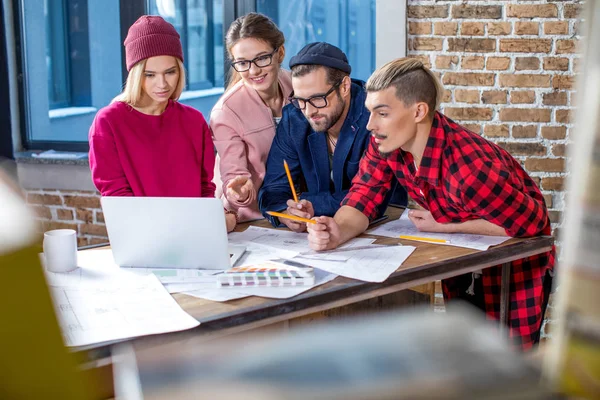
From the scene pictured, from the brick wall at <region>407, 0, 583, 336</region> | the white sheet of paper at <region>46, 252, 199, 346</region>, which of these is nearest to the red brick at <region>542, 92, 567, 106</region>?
the brick wall at <region>407, 0, 583, 336</region>

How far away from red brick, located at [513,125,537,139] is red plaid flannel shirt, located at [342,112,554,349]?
0.80 m

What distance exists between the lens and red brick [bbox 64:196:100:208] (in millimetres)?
3730

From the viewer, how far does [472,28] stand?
9.55ft

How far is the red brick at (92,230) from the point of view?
12.4 ft

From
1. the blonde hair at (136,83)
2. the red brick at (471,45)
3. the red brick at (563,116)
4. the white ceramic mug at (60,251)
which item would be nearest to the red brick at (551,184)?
the red brick at (563,116)

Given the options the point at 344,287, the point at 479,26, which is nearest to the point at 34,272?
the point at 344,287

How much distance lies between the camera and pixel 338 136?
7.88ft

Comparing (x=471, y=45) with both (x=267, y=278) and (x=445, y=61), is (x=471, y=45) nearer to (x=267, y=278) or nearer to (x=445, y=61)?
(x=445, y=61)

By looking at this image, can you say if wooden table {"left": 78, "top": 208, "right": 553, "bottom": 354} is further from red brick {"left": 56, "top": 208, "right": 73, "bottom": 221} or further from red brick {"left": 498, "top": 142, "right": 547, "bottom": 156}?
red brick {"left": 56, "top": 208, "right": 73, "bottom": 221}

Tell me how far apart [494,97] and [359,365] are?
2927 millimetres

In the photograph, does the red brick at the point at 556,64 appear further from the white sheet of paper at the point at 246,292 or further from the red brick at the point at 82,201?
the red brick at the point at 82,201

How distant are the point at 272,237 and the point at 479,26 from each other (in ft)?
4.70

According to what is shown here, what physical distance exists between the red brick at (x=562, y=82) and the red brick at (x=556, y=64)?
33 mm

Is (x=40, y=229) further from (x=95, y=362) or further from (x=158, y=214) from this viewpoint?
(x=158, y=214)
